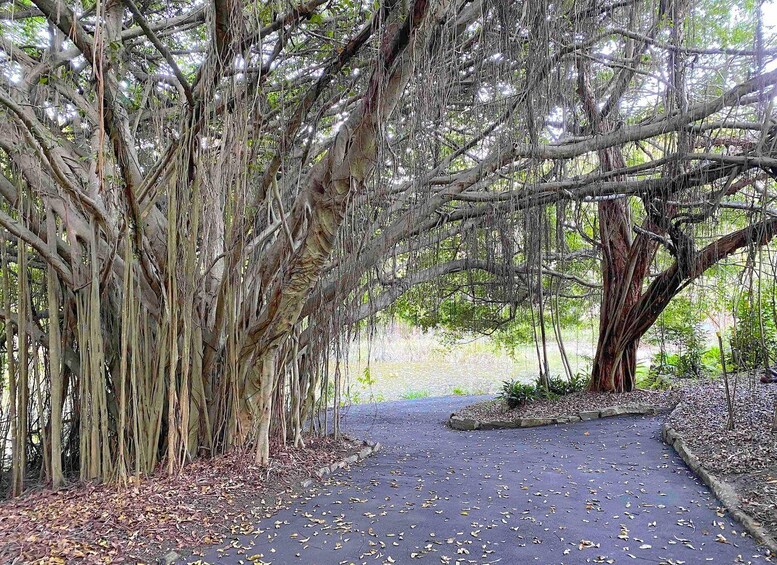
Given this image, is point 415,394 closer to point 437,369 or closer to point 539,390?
point 437,369

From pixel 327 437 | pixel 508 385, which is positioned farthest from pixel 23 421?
pixel 508 385

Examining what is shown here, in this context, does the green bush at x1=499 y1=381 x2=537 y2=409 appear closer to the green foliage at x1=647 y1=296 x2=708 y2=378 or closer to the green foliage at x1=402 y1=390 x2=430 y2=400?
the green foliage at x1=647 y1=296 x2=708 y2=378

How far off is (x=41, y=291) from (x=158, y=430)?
1436 mm

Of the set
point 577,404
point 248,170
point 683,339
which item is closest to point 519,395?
point 577,404

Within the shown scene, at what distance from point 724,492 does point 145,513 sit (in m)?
2.84

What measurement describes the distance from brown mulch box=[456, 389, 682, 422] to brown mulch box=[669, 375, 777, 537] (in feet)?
1.20

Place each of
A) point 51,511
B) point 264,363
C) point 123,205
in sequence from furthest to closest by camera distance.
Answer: point 264,363 < point 123,205 < point 51,511

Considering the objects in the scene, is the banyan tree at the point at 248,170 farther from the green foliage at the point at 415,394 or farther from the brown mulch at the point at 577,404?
the green foliage at the point at 415,394

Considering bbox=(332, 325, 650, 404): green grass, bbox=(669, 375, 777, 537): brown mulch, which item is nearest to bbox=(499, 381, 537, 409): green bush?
bbox=(669, 375, 777, 537): brown mulch

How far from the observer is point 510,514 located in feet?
8.59

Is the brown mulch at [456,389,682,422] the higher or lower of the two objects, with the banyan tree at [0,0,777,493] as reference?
lower

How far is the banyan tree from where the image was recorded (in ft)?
7.74

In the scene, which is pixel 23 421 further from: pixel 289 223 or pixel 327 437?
pixel 327 437

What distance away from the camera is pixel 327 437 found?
4520 mm
